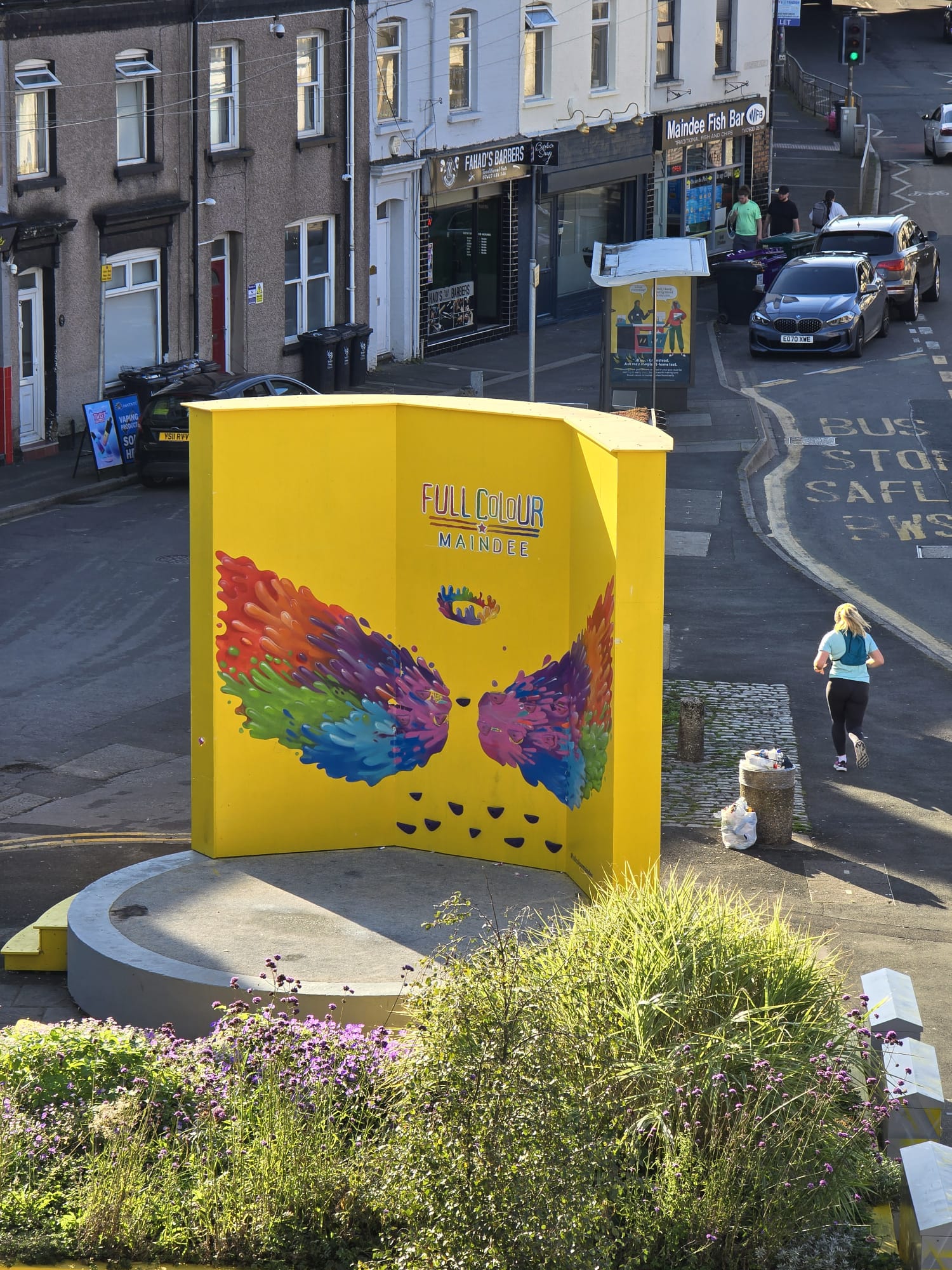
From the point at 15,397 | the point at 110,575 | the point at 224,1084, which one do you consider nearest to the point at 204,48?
the point at 15,397

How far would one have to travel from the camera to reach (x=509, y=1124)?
Result: 7023 millimetres

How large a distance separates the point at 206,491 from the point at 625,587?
280cm

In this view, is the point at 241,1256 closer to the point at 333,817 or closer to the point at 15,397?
the point at 333,817

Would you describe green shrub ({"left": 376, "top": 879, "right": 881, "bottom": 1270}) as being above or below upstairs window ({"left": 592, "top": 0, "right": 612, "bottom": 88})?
below

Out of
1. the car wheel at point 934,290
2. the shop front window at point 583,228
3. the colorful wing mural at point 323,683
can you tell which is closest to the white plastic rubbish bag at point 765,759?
the colorful wing mural at point 323,683

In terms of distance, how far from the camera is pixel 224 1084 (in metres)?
8.27

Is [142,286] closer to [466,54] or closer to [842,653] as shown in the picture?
[466,54]

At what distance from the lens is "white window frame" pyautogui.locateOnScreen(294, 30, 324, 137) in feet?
106

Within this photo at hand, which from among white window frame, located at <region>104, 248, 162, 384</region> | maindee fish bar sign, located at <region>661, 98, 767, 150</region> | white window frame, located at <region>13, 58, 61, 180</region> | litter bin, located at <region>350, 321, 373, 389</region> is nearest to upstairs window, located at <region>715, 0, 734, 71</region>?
maindee fish bar sign, located at <region>661, 98, 767, 150</region>

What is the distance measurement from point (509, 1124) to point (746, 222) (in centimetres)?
3816

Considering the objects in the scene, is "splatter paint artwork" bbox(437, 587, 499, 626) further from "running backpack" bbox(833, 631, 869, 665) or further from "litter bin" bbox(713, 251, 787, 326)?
"litter bin" bbox(713, 251, 787, 326)

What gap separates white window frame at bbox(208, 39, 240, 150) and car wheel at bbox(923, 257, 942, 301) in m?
15.6

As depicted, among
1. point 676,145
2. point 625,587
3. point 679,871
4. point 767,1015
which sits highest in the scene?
point 676,145

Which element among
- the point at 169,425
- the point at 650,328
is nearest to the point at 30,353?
the point at 169,425
